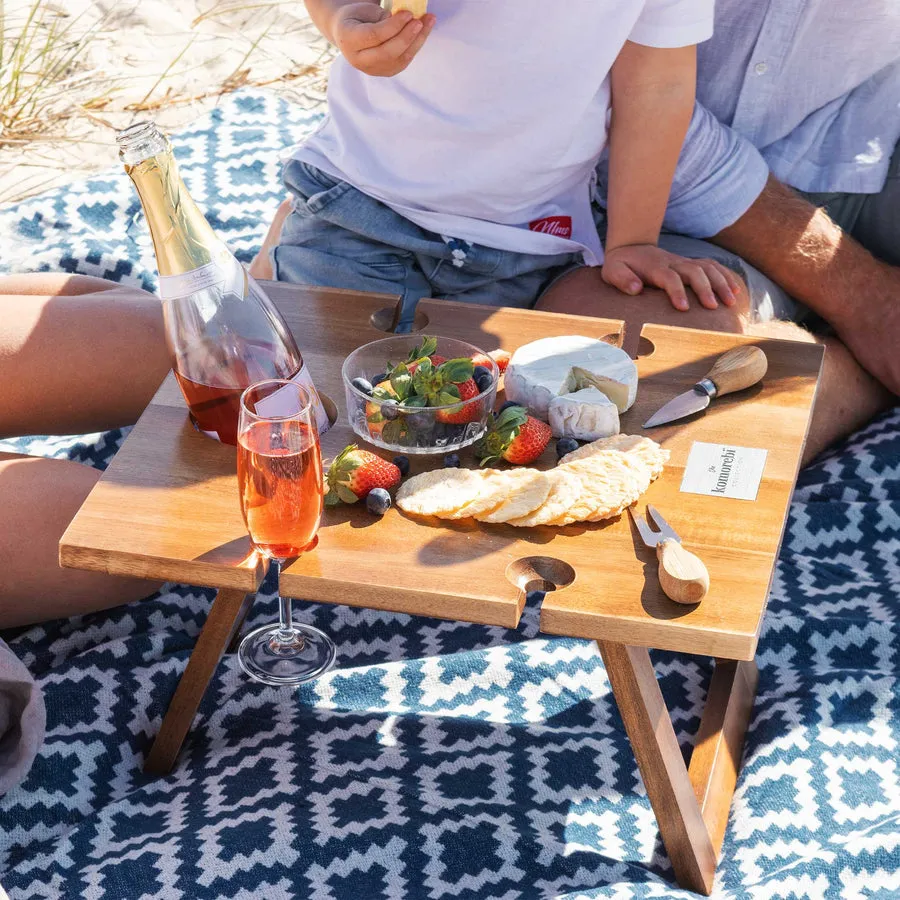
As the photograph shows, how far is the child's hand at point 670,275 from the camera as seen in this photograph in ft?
6.14

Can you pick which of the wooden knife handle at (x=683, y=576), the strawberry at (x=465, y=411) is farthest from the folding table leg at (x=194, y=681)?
the wooden knife handle at (x=683, y=576)

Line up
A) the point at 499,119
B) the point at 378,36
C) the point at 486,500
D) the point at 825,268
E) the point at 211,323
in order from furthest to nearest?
1. the point at 825,268
2. the point at 499,119
3. the point at 378,36
4. the point at 211,323
5. the point at 486,500

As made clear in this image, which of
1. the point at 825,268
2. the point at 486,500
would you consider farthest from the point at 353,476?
the point at 825,268

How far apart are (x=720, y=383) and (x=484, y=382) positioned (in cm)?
31

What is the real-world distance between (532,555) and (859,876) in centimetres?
62

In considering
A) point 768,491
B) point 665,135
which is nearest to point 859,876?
point 768,491

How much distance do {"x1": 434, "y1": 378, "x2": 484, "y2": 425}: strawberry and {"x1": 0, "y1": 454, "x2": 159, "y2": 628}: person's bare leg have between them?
1.93 ft

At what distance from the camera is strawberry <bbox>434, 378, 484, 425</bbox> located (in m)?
1.29

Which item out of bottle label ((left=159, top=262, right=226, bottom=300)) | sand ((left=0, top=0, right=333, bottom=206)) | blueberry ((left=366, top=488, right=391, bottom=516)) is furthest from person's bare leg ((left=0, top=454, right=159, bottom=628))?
sand ((left=0, top=0, right=333, bottom=206))

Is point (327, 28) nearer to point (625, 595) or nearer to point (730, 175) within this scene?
point (730, 175)

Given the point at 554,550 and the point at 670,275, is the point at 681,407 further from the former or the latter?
the point at 670,275

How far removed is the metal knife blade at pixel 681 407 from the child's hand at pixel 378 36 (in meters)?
0.59

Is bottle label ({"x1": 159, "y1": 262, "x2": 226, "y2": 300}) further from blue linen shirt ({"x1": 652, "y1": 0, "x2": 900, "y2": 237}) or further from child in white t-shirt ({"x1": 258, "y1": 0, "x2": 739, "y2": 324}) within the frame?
blue linen shirt ({"x1": 652, "y1": 0, "x2": 900, "y2": 237})

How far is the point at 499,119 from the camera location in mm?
1854
